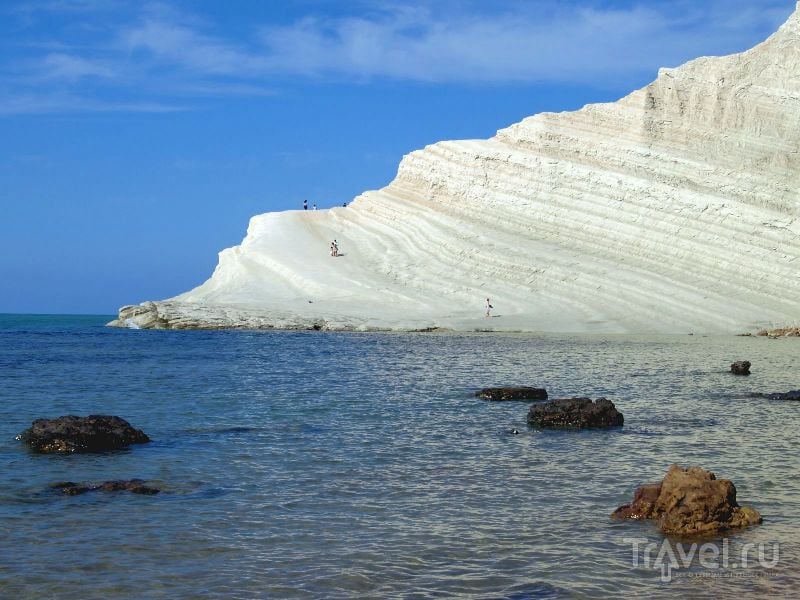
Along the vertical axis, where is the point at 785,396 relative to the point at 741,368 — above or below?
below

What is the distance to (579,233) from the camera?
4806 cm

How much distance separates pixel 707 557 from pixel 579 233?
41.4 meters

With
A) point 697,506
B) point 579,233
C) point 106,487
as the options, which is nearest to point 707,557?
point 697,506

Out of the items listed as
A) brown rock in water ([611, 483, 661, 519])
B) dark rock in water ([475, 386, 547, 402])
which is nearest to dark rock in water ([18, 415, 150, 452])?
brown rock in water ([611, 483, 661, 519])

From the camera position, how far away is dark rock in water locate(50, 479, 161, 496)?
32.9 feet

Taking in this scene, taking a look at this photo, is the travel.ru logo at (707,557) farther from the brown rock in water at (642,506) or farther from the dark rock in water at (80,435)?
the dark rock in water at (80,435)

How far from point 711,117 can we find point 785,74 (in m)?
5.24

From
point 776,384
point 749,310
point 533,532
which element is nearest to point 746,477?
point 533,532

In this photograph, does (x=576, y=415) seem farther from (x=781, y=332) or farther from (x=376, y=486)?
(x=781, y=332)

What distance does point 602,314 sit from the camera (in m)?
41.0

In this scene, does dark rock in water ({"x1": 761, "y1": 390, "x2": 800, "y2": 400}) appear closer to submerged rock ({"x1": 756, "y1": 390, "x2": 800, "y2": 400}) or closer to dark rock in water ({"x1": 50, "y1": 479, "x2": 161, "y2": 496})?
submerged rock ({"x1": 756, "y1": 390, "x2": 800, "y2": 400})

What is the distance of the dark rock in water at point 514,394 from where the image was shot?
1825 cm

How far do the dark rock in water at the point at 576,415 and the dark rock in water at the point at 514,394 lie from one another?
308cm

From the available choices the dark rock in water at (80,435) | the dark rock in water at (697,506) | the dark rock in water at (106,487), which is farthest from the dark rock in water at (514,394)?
the dark rock in water at (697,506)
